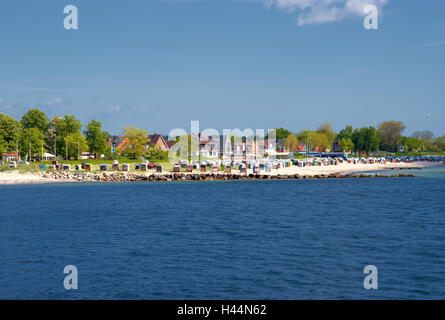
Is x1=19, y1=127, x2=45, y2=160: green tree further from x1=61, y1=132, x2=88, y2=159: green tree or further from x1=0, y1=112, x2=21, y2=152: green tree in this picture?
x1=61, y1=132, x2=88, y2=159: green tree

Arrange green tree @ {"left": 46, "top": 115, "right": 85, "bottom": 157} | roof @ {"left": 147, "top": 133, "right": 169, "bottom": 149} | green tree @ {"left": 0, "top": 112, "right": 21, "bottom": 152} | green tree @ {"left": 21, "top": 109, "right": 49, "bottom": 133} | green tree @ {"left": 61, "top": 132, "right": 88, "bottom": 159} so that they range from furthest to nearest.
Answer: roof @ {"left": 147, "top": 133, "right": 169, "bottom": 149} → green tree @ {"left": 21, "top": 109, "right": 49, "bottom": 133} → green tree @ {"left": 46, "top": 115, "right": 85, "bottom": 157} → green tree @ {"left": 61, "top": 132, "right": 88, "bottom": 159} → green tree @ {"left": 0, "top": 112, "right": 21, "bottom": 152}

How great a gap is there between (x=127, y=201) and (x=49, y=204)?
8.27m

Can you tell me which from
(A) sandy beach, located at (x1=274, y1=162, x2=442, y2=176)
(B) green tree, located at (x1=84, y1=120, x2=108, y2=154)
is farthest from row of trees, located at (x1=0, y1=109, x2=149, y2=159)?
(A) sandy beach, located at (x1=274, y1=162, x2=442, y2=176)

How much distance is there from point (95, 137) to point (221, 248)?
92661 mm

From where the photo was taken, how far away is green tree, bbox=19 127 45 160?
105 metres

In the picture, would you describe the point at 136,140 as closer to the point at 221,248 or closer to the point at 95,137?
the point at 95,137

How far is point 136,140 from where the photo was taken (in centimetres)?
11662

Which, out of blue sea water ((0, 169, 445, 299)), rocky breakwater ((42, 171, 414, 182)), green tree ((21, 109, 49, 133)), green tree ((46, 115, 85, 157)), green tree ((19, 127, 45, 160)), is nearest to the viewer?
blue sea water ((0, 169, 445, 299))

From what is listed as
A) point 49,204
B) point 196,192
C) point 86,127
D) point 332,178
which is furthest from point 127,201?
point 86,127

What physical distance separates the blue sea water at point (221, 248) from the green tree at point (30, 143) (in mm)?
59096

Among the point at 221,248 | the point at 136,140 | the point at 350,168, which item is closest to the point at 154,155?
the point at 136,140

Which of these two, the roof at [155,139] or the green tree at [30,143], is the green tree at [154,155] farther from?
the roof at [155,139]

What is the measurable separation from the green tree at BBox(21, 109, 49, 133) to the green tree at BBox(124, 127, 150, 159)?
65.9 ft
